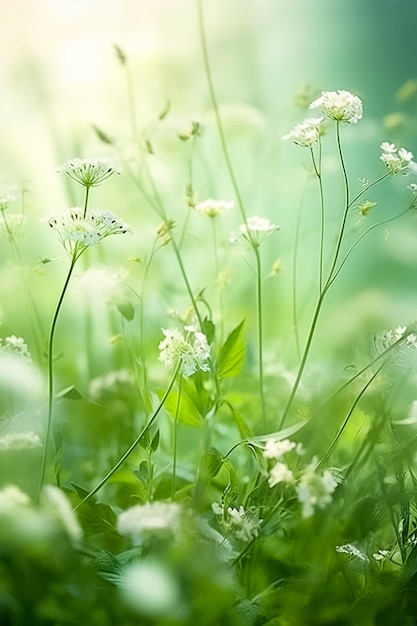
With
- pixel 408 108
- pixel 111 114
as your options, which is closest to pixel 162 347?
pixel 111 114

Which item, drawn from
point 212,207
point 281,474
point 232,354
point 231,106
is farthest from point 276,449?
point 231,106

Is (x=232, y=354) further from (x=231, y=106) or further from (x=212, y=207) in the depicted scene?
(x=231, y=106)

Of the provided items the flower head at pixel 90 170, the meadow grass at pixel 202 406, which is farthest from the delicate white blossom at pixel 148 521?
the flower head at pixel 90 170

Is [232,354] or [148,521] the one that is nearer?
[148,521]

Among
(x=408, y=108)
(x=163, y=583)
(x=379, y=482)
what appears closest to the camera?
(x=163, y=583)

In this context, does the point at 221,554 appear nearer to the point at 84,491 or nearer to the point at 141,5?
the point at 84,491

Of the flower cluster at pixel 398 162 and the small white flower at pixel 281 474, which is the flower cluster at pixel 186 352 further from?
the flower cluster at pixel 398 162
